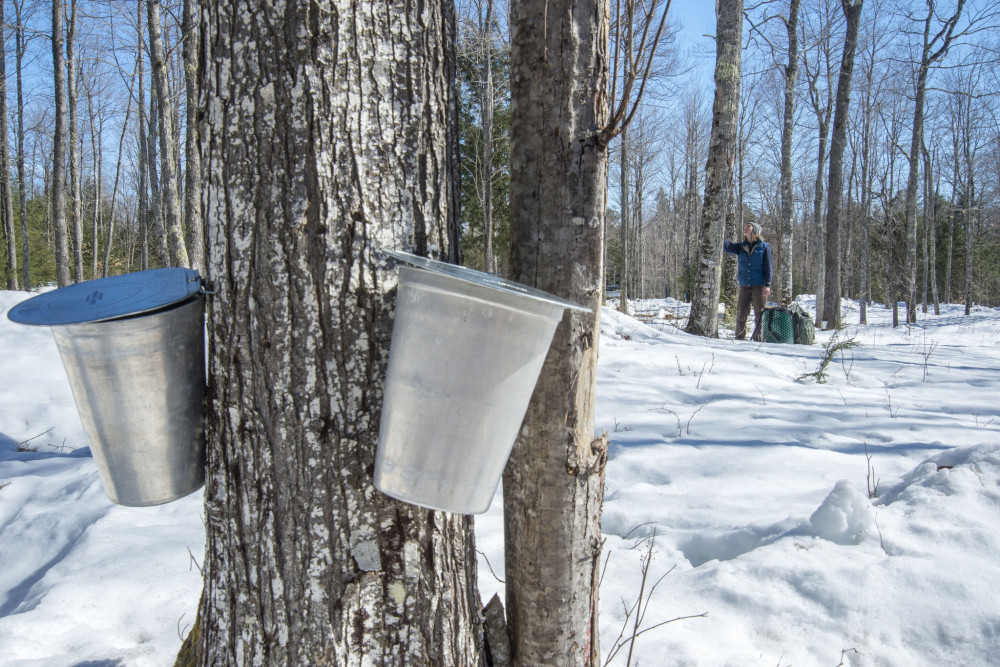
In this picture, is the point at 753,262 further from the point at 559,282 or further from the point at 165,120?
the point at 165,120

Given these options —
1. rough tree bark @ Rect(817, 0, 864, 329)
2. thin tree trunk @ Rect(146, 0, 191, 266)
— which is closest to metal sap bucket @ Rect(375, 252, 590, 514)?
thin tree trunk @ Rect(146, 0, 191, 266)

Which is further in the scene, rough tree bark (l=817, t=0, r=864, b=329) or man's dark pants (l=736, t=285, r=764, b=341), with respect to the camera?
rough tree bark (l=817, t=0, r=864, b=329)

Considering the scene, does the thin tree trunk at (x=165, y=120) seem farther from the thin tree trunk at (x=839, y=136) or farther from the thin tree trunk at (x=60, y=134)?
the thin tree trunk at (x=839, y=136)

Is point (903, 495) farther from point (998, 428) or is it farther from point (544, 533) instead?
point (544, 533)

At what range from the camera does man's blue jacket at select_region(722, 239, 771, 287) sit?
754 cm

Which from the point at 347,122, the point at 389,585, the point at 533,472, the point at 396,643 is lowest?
the point at 396,643

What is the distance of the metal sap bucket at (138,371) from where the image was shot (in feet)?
3.29

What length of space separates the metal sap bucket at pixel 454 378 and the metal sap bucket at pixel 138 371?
0.46 metres

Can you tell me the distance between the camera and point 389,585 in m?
0.99

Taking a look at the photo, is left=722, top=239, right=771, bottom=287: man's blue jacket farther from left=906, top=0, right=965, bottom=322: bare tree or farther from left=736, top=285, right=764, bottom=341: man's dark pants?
left=906, top=0, right=965, bottom=322: bare tree

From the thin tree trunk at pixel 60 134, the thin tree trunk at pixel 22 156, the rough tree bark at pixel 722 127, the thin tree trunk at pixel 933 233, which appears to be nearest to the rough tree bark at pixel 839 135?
the rough tree bark at pixel 722 127

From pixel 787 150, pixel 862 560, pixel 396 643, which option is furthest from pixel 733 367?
pixel 787 150

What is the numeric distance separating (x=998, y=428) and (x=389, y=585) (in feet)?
12.2

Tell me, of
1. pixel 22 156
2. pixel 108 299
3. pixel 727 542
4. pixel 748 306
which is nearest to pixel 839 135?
pixel 748 306
